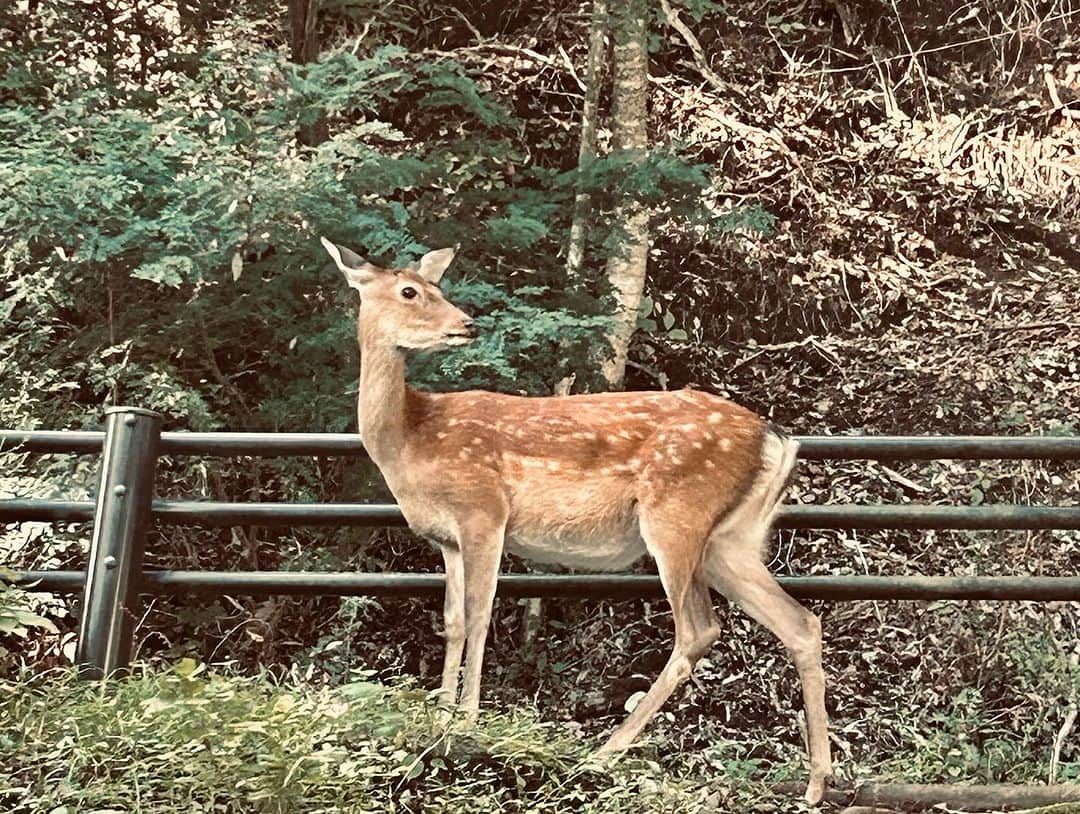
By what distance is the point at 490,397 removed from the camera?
392 centimetres

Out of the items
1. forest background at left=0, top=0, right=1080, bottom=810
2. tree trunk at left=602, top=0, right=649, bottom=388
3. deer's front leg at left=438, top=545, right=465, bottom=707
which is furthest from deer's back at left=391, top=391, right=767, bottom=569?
tree trunk at left=602, top=0, right=649, bottom=388

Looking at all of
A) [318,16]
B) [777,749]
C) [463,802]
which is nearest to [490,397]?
[463,802]

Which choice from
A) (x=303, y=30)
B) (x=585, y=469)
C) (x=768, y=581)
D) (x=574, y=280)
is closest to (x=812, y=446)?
(x=768, y=581)

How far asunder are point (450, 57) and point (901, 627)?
3303 mm

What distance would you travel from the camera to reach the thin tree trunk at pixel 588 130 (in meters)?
6.41

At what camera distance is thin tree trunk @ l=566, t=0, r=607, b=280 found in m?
6.41

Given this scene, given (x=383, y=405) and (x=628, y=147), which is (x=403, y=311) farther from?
(x=628, y=147)

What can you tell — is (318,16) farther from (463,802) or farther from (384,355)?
(463,802)

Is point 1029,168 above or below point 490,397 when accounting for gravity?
above

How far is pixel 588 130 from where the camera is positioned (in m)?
6.77

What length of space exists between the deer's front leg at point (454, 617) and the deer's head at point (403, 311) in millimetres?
527

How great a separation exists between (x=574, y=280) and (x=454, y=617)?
2.83 meters

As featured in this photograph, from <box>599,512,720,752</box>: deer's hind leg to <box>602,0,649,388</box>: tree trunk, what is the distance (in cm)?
275

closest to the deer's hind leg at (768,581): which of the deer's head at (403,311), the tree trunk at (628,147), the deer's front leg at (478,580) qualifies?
the deer's front leg at (478,580)
